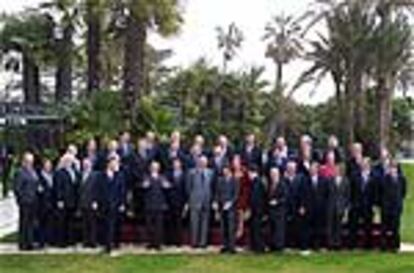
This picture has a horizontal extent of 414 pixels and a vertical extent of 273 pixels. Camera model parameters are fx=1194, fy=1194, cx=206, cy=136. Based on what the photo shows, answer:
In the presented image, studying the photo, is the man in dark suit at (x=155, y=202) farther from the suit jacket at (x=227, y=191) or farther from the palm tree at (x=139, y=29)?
the palm tree at (x=139, y=29)

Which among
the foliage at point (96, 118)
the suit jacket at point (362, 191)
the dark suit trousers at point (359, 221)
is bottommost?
the dark suit trousers at point (359, 221)

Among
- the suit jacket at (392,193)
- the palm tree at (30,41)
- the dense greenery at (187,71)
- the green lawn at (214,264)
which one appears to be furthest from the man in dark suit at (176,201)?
the palm tree at (30,41)

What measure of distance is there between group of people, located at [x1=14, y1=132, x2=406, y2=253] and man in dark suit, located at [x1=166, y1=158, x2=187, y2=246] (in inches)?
0.7

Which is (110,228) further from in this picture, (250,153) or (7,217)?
(7,217)

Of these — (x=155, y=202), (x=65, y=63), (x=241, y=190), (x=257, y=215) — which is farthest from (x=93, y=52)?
(x=257, y=215)

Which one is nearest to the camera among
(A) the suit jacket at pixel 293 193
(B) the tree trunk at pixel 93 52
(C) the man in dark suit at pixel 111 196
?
(C) the man in dark suit at pixel 111 196

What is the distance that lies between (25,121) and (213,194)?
2113cm

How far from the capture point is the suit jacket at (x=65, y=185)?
66.6 feet

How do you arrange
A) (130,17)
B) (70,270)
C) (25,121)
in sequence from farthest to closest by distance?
(25,121)
(130,17)
(70,270)

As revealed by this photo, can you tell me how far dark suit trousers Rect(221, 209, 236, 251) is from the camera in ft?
66.0

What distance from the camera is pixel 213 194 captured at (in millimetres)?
20375

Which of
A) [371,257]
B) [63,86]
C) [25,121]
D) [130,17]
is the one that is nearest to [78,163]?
[371,257]

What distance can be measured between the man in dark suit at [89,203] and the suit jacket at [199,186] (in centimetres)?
158

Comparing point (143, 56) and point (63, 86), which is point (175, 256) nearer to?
point (143, 56)
